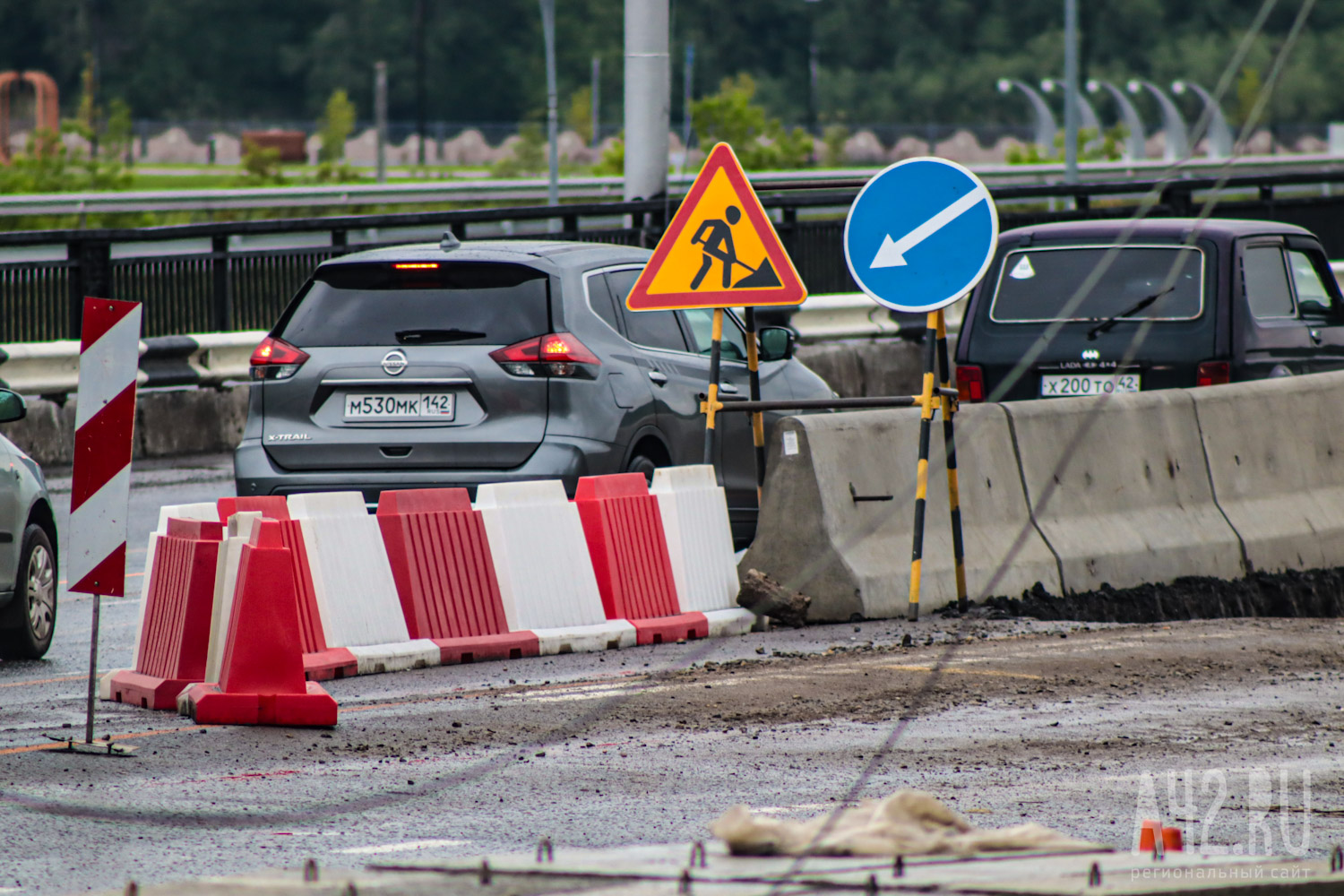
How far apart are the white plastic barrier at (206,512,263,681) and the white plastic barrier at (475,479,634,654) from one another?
55.3 inches

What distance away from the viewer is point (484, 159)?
76.4 meters

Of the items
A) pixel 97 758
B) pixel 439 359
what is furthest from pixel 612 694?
pixel 439 359

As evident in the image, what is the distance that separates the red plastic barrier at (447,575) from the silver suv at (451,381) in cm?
111

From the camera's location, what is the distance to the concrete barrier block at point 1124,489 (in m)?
10.6

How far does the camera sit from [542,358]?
10062 mm

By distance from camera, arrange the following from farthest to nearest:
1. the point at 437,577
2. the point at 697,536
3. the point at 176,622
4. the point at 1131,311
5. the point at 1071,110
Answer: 1. the point at 1071,110
2. the point at 1131,311
3. the point at 697,536
4. the point at 437,577
5. the point at 176,622

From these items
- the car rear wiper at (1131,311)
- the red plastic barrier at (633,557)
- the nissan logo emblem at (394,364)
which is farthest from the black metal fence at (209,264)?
the red plastic barrier at (633,557)

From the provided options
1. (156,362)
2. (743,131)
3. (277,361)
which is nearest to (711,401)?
(277,361)

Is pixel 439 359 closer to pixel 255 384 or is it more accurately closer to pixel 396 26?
pixel 255 384

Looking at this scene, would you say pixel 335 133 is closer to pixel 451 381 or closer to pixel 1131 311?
pixel 1131 311

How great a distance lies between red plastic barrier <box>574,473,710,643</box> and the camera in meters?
9.22

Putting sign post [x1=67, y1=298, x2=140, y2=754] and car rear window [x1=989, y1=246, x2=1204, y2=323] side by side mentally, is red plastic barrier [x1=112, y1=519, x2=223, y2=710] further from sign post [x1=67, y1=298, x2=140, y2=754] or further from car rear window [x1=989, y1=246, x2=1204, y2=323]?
car rear window [x1=989, y1=246, x2=1204, y2=323]

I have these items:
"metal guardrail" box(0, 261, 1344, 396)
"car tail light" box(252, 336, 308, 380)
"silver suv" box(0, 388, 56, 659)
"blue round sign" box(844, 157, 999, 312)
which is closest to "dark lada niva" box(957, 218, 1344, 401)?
"blue round sign" box(844, 157, 999, 312)

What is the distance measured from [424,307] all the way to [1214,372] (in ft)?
15.7
